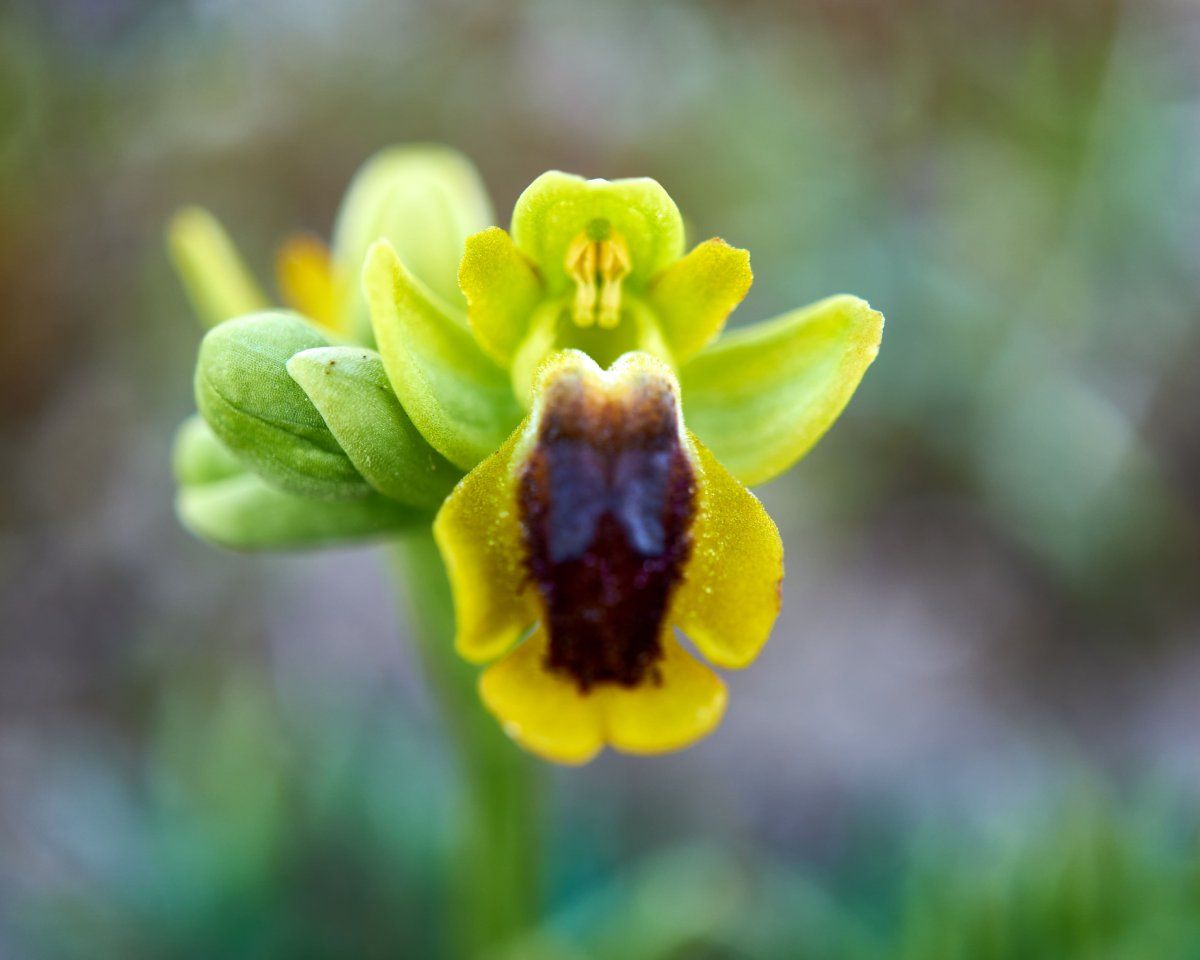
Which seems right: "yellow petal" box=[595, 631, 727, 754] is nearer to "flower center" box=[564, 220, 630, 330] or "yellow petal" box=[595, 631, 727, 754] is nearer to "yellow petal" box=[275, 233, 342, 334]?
"flower center" box=[564, 220, 630, 330]

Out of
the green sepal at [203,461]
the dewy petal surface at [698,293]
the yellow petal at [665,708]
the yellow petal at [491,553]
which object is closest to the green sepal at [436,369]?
the yellow petal at [491,553]

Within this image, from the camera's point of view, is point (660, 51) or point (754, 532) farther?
point (660, 51)

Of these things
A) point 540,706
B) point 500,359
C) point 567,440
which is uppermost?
point 500,359

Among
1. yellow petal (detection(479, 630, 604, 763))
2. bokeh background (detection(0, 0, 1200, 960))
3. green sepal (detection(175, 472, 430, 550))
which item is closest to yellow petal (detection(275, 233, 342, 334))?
green sepal (detection(175, 472, 430, 550))

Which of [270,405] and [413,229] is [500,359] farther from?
[413,229]

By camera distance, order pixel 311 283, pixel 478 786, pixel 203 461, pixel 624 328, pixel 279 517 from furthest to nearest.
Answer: pixel 478 786 < pixel 311 283 < pixel 203 461 < pixel 279 517 < pixel 624 328

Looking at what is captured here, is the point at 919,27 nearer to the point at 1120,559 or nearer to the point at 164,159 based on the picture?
the point at 1120,559

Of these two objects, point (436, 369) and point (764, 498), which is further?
point (764, 498)

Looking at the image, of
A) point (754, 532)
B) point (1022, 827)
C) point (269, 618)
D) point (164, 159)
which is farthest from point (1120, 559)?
point (164, 159)

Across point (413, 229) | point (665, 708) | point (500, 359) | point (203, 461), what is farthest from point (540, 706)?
point (413, 229)
